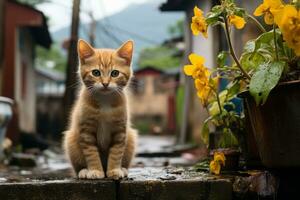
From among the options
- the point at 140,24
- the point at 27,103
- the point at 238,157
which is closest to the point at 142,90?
the point at 27,103

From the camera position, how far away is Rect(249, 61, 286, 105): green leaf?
3189 millimetres

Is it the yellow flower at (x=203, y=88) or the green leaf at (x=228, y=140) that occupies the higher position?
the yellow flower at (x=203, y=88)

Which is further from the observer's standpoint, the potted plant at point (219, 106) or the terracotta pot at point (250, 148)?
the terracotta pot at point (250, 148)

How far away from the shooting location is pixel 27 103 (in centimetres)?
1967

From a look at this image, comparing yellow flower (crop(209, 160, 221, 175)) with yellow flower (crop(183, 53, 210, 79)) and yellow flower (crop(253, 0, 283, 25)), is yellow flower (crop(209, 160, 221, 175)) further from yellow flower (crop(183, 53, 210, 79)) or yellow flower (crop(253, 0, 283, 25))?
yellow flower (crop(253, 0, 283, 25))

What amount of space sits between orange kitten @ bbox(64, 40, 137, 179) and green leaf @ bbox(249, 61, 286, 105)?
3.79 feet

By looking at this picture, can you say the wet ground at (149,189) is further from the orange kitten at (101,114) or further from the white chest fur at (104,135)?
the white chest fur at (104,135)

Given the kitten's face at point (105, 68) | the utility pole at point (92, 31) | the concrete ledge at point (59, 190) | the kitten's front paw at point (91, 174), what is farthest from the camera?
the utility pole at point (92, 31)

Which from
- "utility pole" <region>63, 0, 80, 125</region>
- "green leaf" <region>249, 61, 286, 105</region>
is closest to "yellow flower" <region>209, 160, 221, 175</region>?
"green leaf" <region>249, 61, 286, 105</region>

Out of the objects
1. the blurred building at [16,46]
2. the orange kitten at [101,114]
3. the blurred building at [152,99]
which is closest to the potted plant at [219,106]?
the orange kitten at [101,114]

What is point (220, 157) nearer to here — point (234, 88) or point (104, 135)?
point (234, 88)

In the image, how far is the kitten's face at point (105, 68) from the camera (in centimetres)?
388

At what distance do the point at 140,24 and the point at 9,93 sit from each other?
332 feet

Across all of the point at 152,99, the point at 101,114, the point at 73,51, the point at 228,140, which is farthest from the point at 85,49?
the point at 152,99
